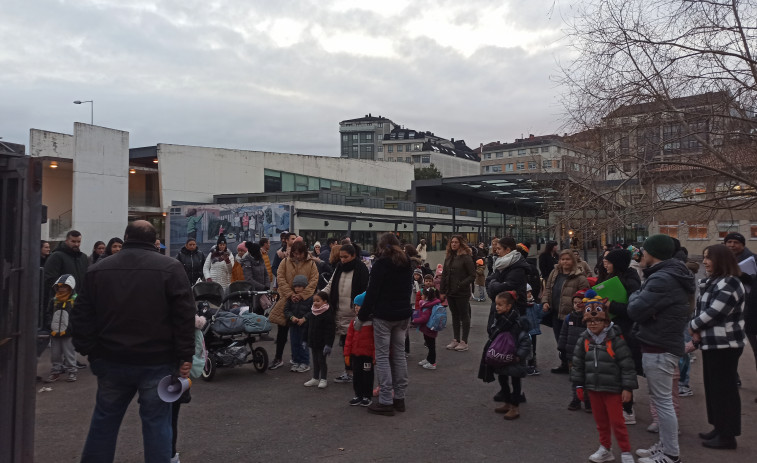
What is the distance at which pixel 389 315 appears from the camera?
19.2 ft

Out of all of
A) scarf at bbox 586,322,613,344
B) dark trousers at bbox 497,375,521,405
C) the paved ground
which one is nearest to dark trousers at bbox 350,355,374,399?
the paved ground

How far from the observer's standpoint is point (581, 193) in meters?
10.7

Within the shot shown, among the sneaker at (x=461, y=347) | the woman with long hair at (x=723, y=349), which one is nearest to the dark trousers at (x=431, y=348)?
the sneaker at (x=461, y=347)

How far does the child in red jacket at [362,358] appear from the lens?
6074 mm

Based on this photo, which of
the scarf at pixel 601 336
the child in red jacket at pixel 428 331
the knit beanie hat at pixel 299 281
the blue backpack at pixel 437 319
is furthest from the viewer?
the child in red jacket at pixel 428 331

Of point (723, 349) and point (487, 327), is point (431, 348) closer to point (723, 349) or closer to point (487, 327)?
point (487, 327)

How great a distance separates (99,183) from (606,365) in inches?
1224

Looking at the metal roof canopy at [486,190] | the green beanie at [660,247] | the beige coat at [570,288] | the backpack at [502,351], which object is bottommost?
the backpack at [502,351]

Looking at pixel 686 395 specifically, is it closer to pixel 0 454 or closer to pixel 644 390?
Result: pixel 644 390

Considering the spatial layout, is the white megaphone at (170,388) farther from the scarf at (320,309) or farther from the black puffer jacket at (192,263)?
the black puffer jacket at (192,263)

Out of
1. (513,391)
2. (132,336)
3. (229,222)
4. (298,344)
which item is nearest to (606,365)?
(513,391)

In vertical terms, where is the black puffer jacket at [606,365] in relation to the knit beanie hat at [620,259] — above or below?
below

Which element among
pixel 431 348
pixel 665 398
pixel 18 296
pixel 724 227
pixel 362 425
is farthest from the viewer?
pixel 724 227

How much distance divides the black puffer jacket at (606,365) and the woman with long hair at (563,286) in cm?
221
